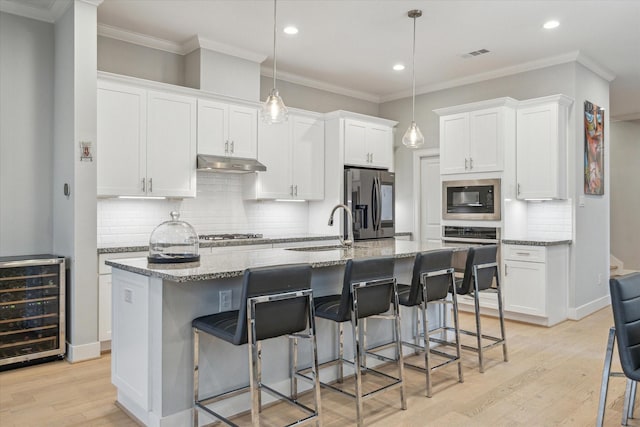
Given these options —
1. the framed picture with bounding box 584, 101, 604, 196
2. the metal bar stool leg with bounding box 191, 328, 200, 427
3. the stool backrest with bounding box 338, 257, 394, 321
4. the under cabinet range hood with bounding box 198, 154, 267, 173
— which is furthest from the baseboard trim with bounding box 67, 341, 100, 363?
the framed picture with bounding box 584, 101, 604, 196

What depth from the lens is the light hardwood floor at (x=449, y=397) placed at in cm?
274

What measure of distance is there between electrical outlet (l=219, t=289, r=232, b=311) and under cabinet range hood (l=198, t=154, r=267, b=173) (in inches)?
89.6

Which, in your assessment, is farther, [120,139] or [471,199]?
[471,199]

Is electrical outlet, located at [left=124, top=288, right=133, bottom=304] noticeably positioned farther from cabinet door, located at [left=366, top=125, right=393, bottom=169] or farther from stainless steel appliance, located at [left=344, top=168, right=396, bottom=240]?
cabinet door, located at [left=366, top=125, right=393, bottom=169]

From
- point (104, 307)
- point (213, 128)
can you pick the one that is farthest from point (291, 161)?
point (104, 307)

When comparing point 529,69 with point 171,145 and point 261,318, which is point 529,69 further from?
point 261,318

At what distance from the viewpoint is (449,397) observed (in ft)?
10.1

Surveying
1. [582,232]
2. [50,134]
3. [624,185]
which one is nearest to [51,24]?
[50,134]

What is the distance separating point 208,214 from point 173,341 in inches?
114

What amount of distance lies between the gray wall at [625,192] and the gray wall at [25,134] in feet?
29.8

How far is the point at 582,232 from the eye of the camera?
17.9ft

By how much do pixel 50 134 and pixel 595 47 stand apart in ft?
18.3

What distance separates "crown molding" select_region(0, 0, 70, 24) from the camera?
3.87 m

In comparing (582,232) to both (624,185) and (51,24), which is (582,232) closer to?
(624,185)
